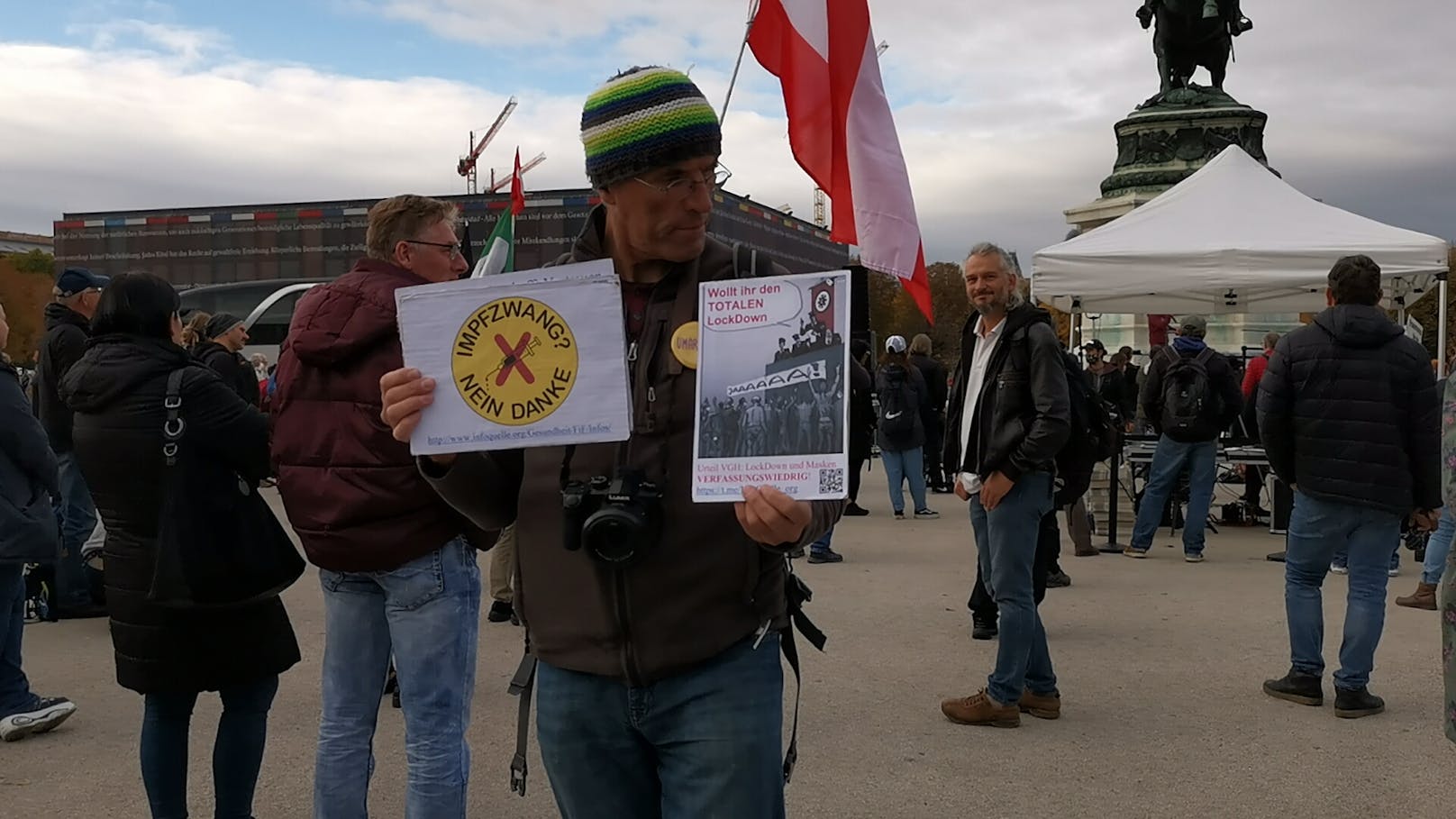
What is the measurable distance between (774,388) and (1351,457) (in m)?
4.34

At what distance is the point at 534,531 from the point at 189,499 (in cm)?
185

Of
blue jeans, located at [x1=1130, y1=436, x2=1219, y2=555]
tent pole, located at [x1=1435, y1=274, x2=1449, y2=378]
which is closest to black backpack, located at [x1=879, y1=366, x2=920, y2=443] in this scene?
blue jeans, located at [x1=1130, y1=436, x2=1219, y2=555]

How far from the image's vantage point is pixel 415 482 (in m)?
3.07

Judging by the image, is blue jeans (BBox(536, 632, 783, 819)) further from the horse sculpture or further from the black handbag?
the horse sculpture

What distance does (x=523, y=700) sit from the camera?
6.90ft

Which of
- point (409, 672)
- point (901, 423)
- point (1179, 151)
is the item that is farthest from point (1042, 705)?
point (1179, 151)

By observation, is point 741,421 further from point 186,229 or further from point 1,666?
point 186,229

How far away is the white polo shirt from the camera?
16.4ft

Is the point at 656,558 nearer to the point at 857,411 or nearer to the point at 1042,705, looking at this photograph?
the point at 857,411

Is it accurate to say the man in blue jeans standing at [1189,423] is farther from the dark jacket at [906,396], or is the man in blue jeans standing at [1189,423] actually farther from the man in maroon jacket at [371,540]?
the man in maroon jacket at [371,540]

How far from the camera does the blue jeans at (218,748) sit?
11.2 feet

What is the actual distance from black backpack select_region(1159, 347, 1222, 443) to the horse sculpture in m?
11.4

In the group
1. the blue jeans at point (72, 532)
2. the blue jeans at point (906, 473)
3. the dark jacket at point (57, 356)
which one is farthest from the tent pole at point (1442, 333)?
the blue jeans at point (72, 532)

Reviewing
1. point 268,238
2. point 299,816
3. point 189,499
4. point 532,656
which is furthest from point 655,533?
point 268,238
